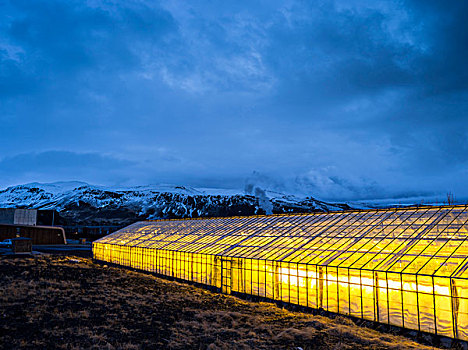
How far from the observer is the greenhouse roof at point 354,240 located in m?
17.7

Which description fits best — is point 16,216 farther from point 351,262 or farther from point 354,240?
point 351,262

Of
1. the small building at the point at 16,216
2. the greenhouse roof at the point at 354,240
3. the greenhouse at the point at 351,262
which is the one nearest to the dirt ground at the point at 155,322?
the greenhouse at the point at 351,262

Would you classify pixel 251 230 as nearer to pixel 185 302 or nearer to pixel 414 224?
pixel 185 302

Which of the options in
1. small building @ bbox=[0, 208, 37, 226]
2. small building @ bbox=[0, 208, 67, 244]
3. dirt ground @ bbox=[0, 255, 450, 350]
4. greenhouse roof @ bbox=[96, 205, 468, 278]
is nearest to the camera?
dirt ground @ bbox=[0, 255, 450, 350]

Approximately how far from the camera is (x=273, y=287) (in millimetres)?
22516

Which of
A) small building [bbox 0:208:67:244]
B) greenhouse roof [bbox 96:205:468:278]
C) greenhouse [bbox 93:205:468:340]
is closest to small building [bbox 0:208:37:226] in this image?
small building [bbox 0:208:67:244]

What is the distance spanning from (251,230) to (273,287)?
32.4 ft

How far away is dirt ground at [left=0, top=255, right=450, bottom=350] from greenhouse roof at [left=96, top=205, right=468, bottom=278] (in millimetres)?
3491

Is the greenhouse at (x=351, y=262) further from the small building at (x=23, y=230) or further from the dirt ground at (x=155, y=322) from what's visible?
the small building at (x=23, y=230)

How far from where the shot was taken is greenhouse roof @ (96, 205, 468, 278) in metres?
17.7

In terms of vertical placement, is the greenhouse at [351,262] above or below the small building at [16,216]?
below

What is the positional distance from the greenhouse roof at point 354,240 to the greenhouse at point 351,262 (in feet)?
0.18

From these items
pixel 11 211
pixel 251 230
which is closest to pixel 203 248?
pixel 251 230

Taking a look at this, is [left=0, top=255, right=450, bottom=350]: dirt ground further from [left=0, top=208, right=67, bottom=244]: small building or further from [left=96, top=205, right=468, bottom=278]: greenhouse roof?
[left=0, top=208, right=67, bottom=244]: small building
